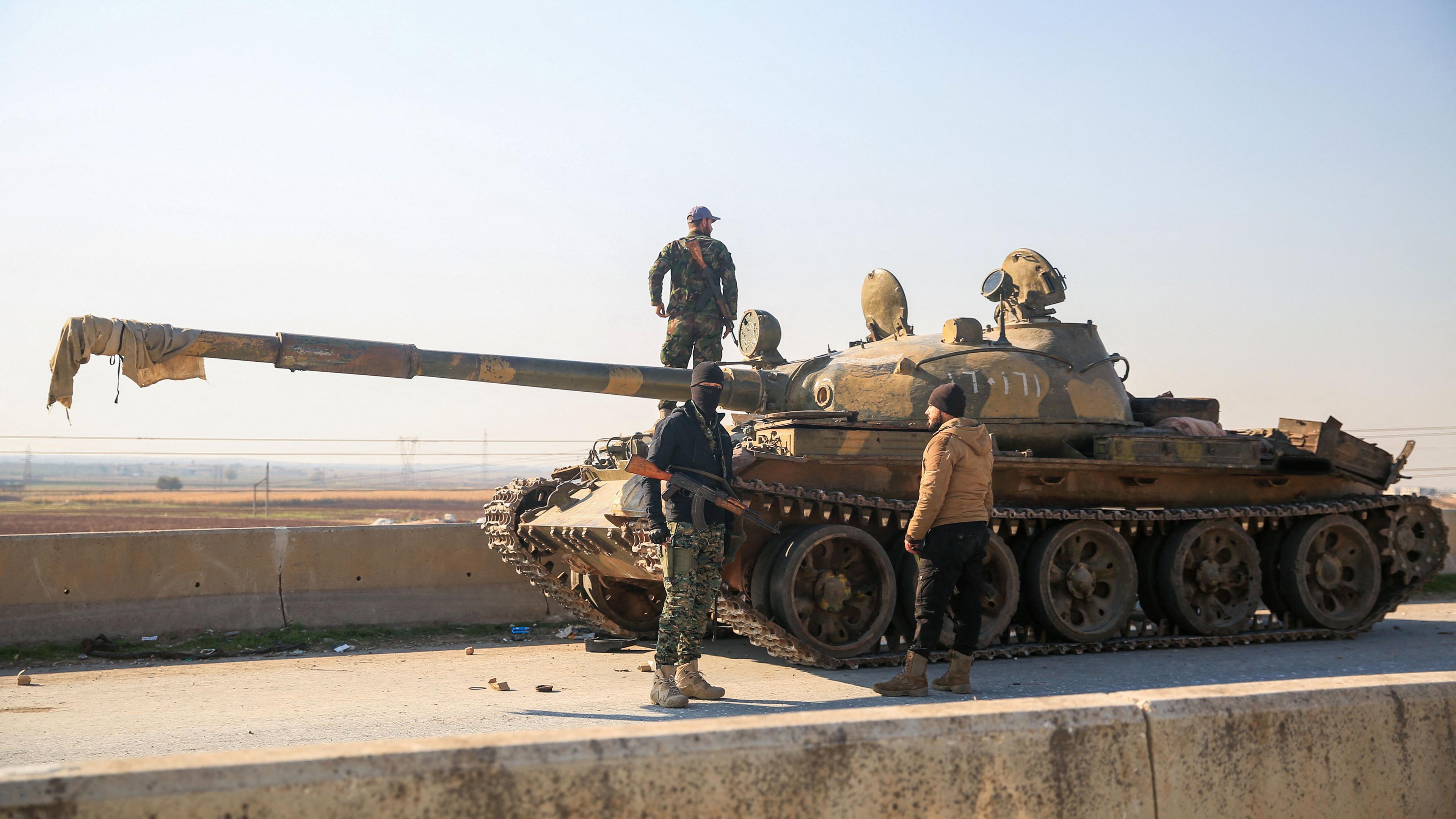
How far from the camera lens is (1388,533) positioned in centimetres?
1208

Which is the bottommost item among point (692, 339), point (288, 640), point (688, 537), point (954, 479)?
point (288, 640)

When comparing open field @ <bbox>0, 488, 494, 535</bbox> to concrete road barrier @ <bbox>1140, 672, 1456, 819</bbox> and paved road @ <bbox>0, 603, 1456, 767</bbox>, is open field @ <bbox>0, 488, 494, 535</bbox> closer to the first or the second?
paved road @ <bbox>0, 603, 1456, 767</bbox>

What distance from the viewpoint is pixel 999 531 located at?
396 inches

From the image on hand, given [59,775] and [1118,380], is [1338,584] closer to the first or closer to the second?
[1118,380]

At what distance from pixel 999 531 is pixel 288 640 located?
6.39 metres

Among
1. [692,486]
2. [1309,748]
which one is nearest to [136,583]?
[692,486]

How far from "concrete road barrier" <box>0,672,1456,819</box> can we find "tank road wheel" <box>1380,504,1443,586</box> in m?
8.50

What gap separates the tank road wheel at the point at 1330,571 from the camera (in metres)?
11.4

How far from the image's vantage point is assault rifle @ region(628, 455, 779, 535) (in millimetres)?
7402

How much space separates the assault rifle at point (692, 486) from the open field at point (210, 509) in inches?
445

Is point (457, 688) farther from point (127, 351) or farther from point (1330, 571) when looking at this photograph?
point (1330, 571)

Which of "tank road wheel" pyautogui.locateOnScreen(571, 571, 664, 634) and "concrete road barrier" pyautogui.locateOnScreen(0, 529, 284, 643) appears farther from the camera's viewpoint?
"tank road wheel" pyautogui.locateOnScreen(571, 571, 664, 634)

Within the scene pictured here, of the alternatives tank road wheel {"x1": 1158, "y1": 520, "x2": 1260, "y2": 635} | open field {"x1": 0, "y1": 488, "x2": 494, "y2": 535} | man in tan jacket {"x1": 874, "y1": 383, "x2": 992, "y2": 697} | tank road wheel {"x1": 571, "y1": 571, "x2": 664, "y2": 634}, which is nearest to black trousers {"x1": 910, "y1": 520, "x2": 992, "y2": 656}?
man in tan jacket {"x1": 874, "y1": 383, "x2": 992, "y2": 697}

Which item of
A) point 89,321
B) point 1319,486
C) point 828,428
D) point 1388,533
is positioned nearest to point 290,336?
point 89,321
